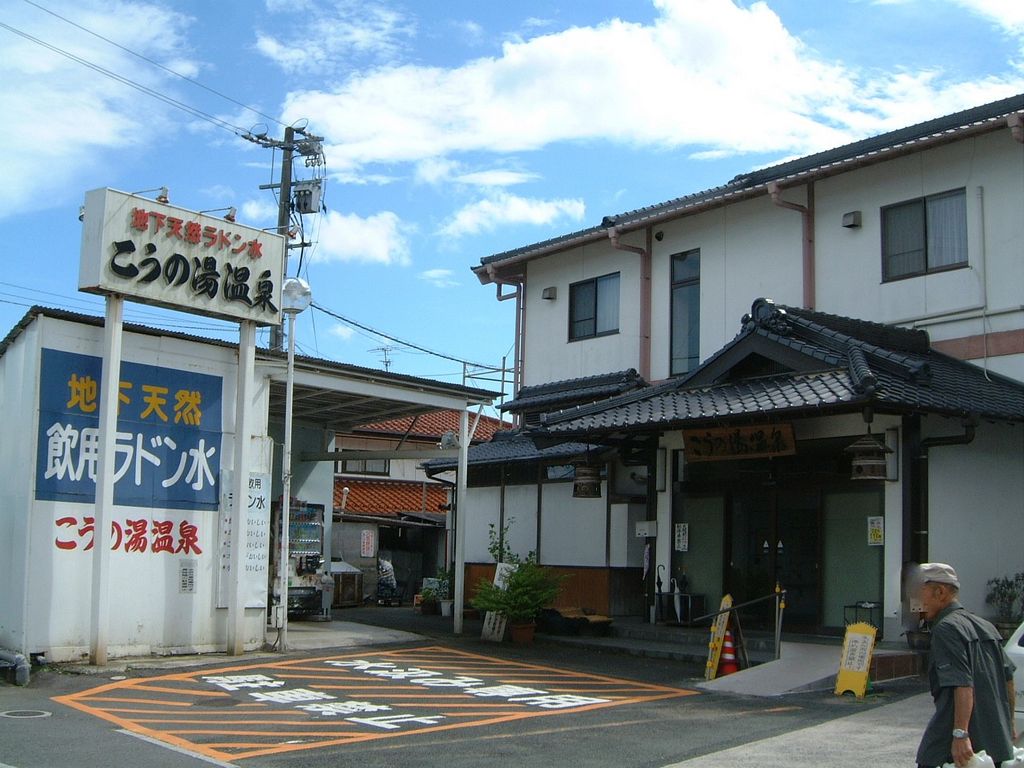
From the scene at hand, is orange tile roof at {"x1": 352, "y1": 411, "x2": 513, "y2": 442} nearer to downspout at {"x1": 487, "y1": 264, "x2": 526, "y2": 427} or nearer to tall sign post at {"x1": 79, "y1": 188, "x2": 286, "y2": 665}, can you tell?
downspout at {"x1": 487, "y1": 264, "x2": 526, "y2": 427}

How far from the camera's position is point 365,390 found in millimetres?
17453

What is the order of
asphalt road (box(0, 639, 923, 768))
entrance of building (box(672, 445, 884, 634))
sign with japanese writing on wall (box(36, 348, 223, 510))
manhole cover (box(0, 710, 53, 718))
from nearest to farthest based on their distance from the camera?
1. asphalt road (box(0, 639, 923, 768))
2. manhole cover (box(0, 710, 53, 718))
3. sign with japanese writing on wall (box(36, 348, 223, 510))
4. entrance of building (box(672, 445, 884, 634))

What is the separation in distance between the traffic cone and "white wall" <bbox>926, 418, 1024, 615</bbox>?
311 centimetres

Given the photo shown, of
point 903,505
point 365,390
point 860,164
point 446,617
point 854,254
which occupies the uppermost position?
point 860,164

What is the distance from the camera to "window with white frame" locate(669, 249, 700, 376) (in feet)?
68.0

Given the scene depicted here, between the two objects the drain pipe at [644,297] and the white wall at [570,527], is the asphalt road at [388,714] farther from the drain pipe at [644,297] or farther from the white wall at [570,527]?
the drain pipe at [644,297]

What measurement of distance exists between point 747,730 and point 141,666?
753cm

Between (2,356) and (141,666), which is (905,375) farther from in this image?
(2,356)

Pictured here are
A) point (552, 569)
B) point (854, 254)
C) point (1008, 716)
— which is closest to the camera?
point (1008, 716)

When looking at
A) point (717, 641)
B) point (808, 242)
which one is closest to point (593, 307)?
point (808, 242)

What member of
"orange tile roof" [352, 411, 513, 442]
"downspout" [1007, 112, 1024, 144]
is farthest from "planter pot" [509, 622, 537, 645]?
"orange tile roof" [352, 411, 513, 442]

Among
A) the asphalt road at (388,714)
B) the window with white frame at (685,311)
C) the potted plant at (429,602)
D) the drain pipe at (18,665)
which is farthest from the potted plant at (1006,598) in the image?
the drain pipe at (18,665)

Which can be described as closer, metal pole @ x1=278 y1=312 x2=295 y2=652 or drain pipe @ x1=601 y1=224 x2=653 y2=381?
metal pole @ x1=278 y1=312 x2=295 y2=652

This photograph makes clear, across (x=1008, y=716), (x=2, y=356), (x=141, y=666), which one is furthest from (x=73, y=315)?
(x=1008, y=716)
